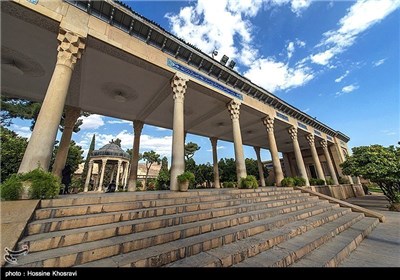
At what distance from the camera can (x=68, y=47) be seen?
614cm

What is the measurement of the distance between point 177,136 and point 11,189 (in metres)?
5.63

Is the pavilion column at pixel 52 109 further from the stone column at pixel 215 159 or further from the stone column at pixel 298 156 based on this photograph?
the stone column at pixel 298 156

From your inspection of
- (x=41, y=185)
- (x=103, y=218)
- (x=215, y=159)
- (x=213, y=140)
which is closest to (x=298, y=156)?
(x=215, y=159)

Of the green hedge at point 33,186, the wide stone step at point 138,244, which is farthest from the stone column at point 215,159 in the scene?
the green hedge at point 33,186

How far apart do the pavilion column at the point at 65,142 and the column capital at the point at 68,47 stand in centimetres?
578

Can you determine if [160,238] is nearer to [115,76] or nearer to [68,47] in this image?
[68,47]

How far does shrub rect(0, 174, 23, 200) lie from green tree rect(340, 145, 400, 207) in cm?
1709

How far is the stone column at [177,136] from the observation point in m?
7.65

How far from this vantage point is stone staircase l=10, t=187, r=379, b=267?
2.70m

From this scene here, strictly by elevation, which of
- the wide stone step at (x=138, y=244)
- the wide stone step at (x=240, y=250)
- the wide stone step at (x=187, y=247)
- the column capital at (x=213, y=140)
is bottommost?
the wide stone step at (x=240, y=250)

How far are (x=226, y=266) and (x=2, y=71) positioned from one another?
43.9 ft

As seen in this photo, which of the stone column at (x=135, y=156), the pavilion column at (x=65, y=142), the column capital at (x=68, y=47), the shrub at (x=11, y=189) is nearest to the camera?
the shrub at (x=11, y=189)

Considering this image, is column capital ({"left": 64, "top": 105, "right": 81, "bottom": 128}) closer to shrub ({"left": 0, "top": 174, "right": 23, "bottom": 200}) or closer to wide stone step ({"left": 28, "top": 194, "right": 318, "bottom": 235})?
shrub ({"left": 0, "top": 174, "right": 23, "bottom": 200})

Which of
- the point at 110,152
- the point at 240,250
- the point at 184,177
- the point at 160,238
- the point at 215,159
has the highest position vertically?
the point at 110,152
